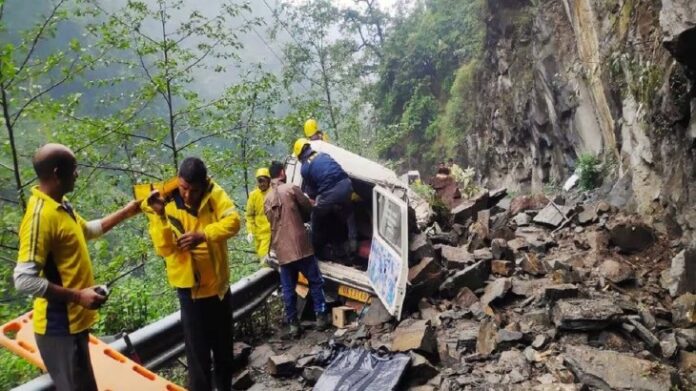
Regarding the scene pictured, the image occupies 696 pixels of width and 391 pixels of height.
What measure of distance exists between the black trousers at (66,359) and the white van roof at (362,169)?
3.96 m

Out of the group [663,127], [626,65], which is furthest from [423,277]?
[626,65]

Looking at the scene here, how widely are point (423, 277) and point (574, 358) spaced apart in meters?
1.80

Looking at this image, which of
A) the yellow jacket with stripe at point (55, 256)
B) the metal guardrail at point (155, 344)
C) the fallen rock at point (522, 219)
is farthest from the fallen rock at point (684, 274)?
the yellow jacket with stripe at point (55, 256)

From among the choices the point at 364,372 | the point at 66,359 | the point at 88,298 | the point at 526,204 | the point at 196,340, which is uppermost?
the point at 88,298

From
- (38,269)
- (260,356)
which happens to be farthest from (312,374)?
(38,269)

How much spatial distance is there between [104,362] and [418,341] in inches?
88.5

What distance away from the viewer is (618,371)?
3018mm

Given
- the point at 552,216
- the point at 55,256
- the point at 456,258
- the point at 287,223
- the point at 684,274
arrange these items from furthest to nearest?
the point at 552,216 → the point at 456,258 → the point at 287,223 → the point at 684,274 → the point at 55,256

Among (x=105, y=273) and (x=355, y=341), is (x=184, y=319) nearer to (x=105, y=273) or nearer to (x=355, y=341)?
(x=355, y=341)

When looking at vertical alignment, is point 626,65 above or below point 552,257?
above

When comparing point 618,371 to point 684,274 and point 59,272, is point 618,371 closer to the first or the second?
point 684,274

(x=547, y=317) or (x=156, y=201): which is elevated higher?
(x=156, y=201)

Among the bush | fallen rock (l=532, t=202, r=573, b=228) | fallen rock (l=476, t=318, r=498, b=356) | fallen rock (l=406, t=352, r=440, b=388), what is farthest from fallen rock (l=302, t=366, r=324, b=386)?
the bush

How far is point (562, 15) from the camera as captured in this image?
12375 mm
